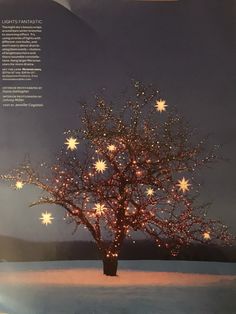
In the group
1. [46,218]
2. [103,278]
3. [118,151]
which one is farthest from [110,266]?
[118,151]

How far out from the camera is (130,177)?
52.5 inches

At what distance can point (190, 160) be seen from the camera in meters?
1.35

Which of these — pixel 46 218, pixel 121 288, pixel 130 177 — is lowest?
pixel 121 288

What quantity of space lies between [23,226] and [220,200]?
0.58 meters

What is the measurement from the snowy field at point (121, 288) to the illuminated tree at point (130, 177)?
0.06 meters

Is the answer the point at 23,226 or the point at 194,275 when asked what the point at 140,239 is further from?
the point at 23,226

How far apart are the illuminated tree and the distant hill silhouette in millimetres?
23

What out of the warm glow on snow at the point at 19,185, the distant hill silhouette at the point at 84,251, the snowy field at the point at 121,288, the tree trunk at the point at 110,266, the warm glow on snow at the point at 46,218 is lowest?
the snowy field at the point at 121,288

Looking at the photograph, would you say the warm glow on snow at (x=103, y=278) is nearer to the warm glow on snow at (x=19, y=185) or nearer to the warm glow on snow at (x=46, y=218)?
the warm glow on snow at (x=46, y=218)

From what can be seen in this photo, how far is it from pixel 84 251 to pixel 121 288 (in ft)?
0.49

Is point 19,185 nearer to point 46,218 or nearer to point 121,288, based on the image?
point 46,218

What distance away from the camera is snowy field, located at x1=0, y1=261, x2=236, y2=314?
1.26 metres

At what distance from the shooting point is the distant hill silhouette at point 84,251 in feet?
4.30

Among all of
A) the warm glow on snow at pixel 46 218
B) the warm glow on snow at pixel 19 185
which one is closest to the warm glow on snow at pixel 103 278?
the warm glow on snow at pixel 46 218
